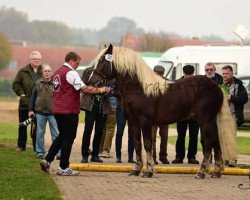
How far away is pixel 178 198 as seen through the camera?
11.8 meters

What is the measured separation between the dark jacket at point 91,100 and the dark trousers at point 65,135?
1.92m

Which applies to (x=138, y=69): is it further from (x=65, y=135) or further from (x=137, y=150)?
(x=65, y=135)

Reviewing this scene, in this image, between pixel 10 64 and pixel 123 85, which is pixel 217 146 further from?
pixel 10 64

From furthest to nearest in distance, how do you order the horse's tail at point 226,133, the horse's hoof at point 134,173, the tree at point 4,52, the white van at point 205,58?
the tree at point 4,52
the white van at point 205,58
the horse's tail at point 226,133
the horse's hoof at point 134,173

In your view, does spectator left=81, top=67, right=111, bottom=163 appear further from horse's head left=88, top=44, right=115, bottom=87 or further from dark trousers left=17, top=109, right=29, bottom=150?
dark trousers left=17, top=109, right=29, bottom=150

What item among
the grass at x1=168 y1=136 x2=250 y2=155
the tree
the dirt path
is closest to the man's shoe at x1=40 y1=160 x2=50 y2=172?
the dirt path

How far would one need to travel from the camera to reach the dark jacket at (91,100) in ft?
53.4

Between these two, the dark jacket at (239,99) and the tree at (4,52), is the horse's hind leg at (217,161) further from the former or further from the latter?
the tree at (4,52)

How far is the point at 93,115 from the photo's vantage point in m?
16.4

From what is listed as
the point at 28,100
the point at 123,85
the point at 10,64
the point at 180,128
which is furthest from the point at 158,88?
the point at 10,64

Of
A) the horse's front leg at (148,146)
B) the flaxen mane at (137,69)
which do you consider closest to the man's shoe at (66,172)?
the horse's front leg at (148,146)

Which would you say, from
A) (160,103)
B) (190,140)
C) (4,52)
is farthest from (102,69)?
(4,52)

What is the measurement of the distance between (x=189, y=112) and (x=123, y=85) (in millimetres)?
1226

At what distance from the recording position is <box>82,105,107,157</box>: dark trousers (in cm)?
1634
